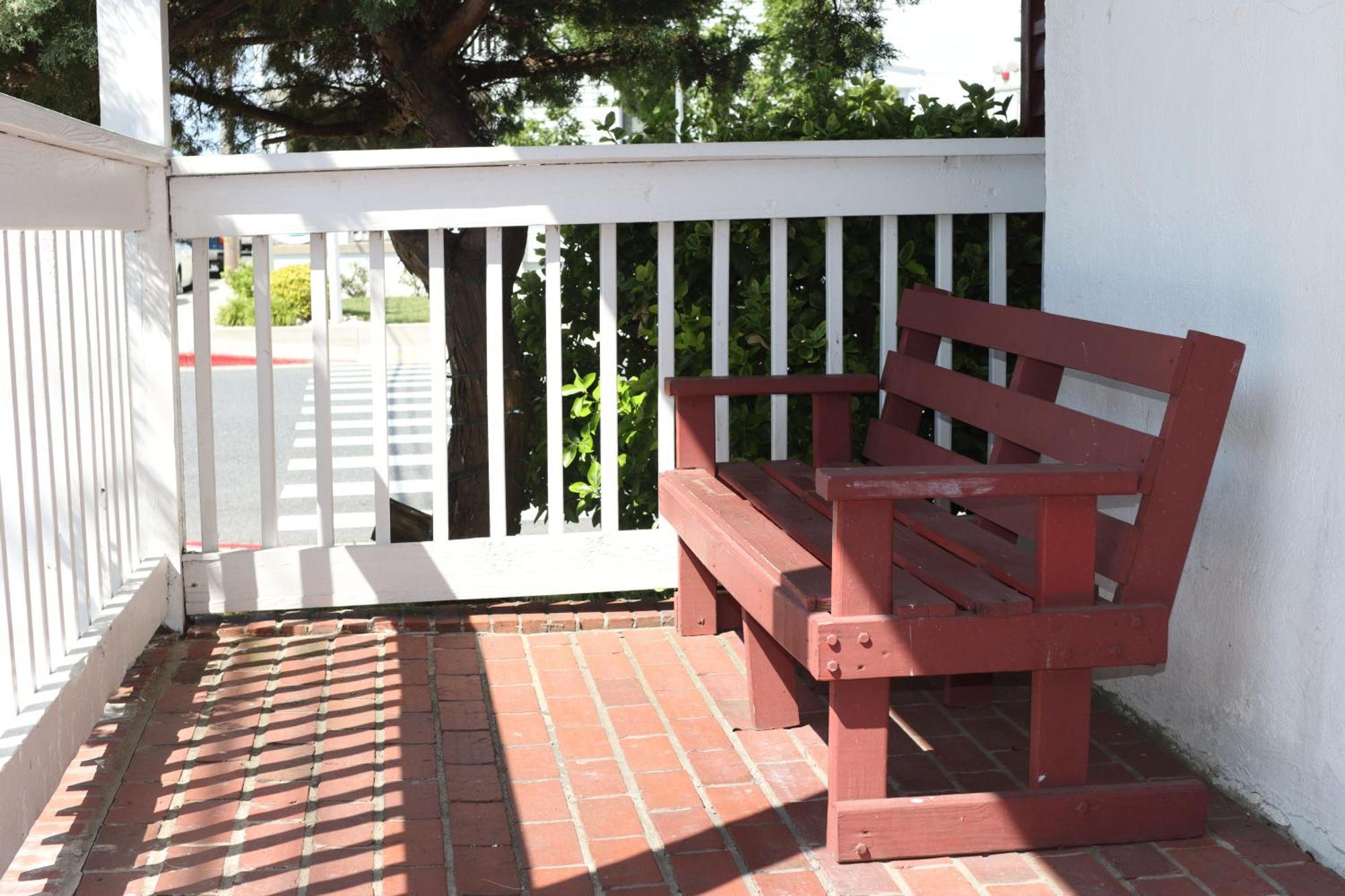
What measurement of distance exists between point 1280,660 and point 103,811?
7.72 ft

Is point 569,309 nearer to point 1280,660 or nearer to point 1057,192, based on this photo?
point 1057,192

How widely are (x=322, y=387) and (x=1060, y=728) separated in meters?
2.26

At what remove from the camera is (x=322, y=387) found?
13.3 ft

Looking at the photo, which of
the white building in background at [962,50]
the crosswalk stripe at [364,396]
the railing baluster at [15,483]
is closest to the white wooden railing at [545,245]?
the railing baluster at [15,483]

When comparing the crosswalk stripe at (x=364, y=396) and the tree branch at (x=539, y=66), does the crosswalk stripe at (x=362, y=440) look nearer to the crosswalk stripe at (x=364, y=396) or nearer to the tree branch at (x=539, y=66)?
the crosswalk stripe at (x=364, y=396)

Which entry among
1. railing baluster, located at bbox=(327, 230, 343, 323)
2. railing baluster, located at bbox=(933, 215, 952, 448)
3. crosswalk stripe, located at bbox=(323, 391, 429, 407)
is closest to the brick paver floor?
railing baluster, located at bbox=(933, 215, 952, 448)

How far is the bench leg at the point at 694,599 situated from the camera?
4.09 metres

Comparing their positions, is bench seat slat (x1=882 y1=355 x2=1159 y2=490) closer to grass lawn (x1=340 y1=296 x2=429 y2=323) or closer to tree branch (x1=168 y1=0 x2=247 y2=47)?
tree branch (x1=168 y1=0 x2=247 y2=47)

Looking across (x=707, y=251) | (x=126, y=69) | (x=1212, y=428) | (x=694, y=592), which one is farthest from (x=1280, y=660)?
(x=126, y=69)

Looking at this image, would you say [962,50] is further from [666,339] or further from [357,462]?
[666,339]

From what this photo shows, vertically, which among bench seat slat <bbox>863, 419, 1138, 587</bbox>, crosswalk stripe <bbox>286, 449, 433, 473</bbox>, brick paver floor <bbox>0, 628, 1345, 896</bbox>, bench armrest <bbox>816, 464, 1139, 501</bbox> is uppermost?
bench armrest <bbox>816, 464, 1139, 501</bbox>

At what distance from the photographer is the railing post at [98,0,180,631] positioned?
3906mm

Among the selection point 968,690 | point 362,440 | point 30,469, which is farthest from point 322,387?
point 362,440

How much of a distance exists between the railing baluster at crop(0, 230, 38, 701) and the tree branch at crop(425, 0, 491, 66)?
2.45 m
